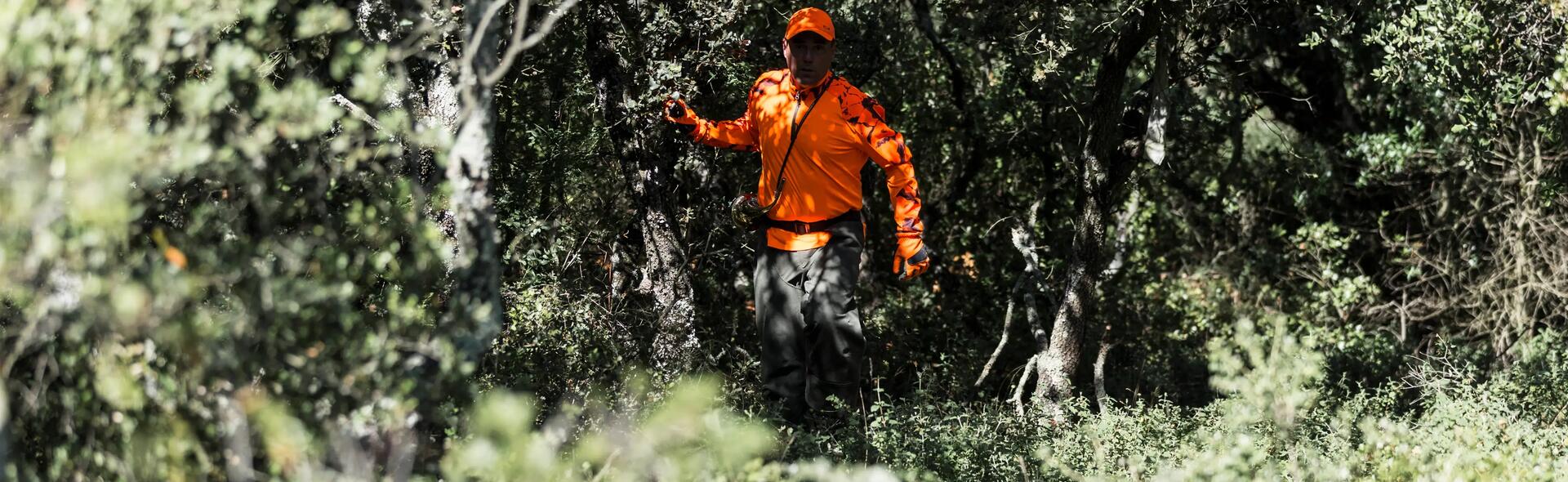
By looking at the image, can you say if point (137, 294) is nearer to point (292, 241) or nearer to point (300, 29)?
point (292, 241)

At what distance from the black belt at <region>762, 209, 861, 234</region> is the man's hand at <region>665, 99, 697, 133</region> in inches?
20.2

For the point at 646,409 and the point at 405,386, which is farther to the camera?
the point at 646,409

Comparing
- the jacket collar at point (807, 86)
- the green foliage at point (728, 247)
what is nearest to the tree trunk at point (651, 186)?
the green foliage at point (728, 247)

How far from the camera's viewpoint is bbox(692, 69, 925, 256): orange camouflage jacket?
550 centimetres

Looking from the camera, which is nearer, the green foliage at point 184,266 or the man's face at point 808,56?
the green foliage at point 184,266

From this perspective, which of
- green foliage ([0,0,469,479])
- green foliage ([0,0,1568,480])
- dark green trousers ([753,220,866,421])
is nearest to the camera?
green foliage ([0,0,469,479])

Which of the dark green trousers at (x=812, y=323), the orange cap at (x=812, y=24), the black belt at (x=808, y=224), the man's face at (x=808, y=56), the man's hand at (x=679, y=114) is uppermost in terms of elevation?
the orange cap at (x=812, y=24)

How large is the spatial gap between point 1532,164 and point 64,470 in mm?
8575

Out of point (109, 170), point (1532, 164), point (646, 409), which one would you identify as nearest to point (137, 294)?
point (109, 170)

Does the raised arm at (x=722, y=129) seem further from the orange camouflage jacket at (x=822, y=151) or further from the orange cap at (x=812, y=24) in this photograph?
the orange cap at (x=812, y=24)

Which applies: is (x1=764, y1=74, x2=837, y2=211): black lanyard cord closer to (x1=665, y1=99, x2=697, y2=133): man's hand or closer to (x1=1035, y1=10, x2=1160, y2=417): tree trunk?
(x1=665, y1=99, x2=697, y2=133): man's hand

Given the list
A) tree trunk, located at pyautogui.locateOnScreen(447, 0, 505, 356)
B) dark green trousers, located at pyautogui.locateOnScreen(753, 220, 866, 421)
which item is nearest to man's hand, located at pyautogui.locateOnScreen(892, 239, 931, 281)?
dark green trousers, located at pyautogui.locateOnScreen(753, 220, 866, 421)

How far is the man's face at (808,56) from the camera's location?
545 centimetres

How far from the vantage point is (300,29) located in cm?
291
